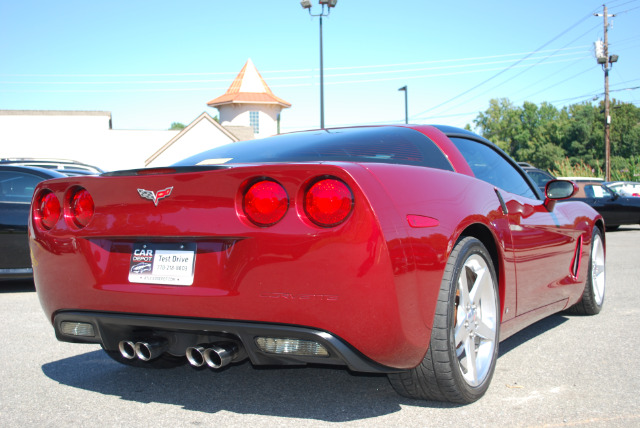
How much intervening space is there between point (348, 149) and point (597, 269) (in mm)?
3080

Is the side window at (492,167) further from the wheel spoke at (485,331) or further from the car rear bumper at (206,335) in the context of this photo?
the car rear bumper at (206,335)

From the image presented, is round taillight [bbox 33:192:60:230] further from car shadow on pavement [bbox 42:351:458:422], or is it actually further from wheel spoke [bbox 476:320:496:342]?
wheel spoke [bbox 476:320:496:342]

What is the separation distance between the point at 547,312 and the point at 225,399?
2.22 metres

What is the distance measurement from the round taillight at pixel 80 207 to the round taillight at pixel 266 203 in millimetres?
842

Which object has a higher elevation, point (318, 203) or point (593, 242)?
point (318, 203)

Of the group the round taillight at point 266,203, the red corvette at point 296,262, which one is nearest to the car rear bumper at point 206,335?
the red corvette at point 296,262

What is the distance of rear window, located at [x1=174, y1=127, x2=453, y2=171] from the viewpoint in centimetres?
335

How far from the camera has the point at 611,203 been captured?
57.5 feet

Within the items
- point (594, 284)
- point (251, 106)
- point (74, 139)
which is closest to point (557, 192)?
point (594, 284)

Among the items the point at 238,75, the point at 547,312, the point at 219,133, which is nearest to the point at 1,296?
the point at 547,312

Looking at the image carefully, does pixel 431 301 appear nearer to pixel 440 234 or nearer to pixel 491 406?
pixel 440 234

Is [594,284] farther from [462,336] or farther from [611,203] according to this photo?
[611,203]

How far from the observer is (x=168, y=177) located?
287 cm

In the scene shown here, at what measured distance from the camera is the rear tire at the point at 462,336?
2.87m
